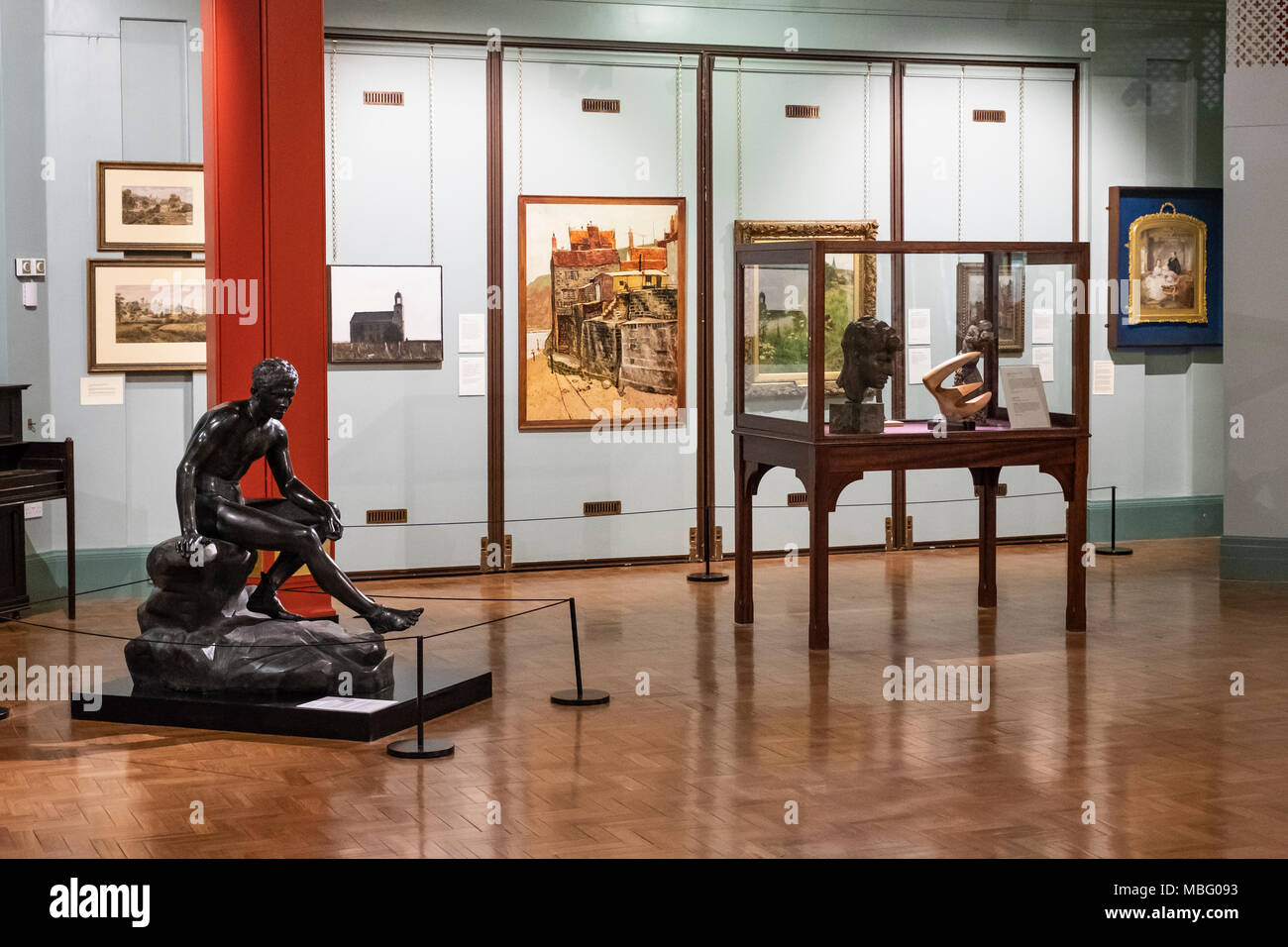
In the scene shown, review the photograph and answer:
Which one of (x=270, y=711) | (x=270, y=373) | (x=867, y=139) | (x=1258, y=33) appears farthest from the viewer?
(x=867, y=139)

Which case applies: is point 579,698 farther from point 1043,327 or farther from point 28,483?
point 28,483

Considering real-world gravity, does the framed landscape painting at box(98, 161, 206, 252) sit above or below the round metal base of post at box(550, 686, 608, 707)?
above

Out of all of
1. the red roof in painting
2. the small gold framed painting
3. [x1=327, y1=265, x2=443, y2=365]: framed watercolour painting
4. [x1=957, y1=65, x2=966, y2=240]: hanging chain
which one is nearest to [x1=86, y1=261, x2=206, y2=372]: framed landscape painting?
[x1=327, y1=265, x2=443, y2=365]: framed watercolour painting

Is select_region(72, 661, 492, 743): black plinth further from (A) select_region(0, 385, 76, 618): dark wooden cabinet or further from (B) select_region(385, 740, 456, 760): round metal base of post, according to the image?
(A) select_region(0, 385, 76, 618): dark wooden cabinet

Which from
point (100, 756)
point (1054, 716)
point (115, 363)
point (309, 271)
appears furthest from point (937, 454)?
point (115, 363)

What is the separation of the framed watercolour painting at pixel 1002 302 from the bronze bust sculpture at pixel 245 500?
14.6 feet

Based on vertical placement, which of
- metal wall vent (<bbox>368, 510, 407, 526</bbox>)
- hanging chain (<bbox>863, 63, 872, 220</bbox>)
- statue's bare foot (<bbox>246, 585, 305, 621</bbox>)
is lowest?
statue's bare foot (<bbox>246, 585, 305, 621</bbox>)

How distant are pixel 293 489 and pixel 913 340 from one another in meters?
4.33

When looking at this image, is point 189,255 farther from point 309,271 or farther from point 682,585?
point 682,585

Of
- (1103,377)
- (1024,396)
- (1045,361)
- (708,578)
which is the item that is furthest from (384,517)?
(1103,377)

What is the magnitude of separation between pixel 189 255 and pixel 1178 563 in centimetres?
783

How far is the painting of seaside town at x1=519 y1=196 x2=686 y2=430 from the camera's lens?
1218cm

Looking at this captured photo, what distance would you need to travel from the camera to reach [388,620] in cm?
763

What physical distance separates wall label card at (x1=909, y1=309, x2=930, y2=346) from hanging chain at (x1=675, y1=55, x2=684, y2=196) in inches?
109
